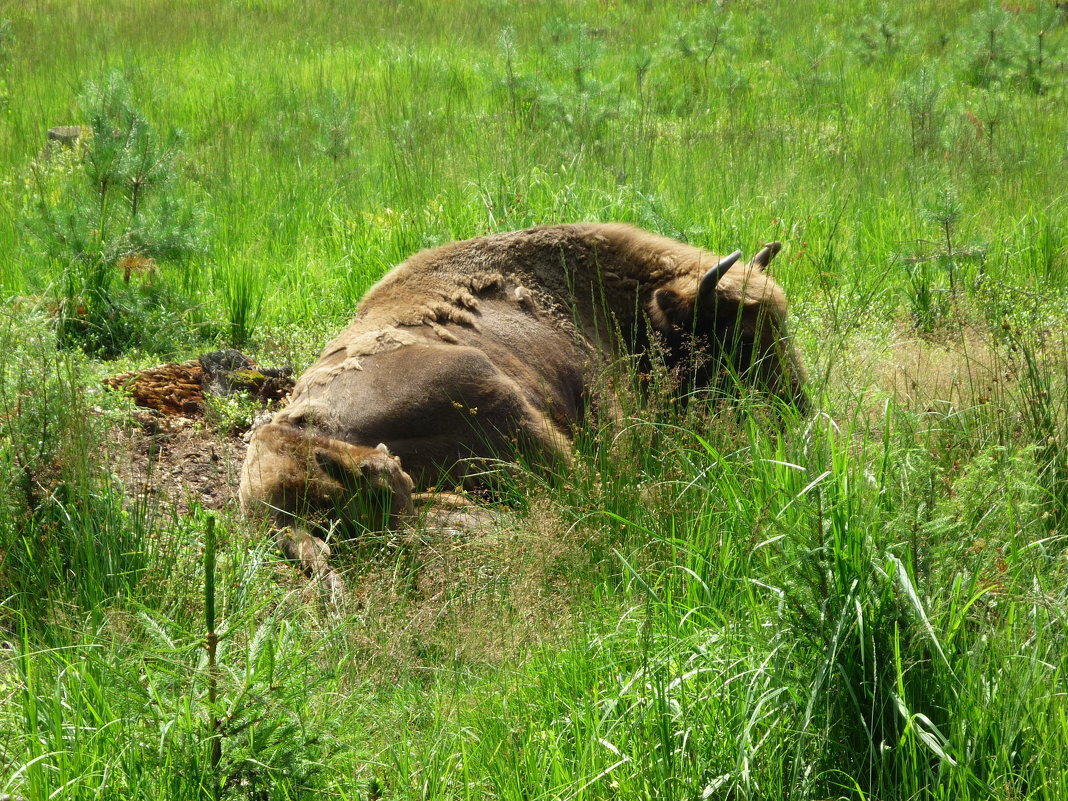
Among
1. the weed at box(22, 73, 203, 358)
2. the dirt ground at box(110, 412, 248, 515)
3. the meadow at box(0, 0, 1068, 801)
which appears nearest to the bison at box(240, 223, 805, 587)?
the meadow at box(0, 0, 1068, 801)

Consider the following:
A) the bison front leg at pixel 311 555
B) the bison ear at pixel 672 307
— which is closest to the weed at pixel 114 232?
the bison front leg at pixel 311 555

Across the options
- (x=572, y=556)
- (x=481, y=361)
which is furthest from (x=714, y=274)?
(x=572, y=556)

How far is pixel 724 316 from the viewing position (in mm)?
5891

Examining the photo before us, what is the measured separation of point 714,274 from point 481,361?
4.66ft

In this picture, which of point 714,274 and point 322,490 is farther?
point 714,274

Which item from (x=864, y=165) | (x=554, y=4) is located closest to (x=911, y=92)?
(x=864, y=165)

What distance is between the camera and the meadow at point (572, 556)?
2461mm

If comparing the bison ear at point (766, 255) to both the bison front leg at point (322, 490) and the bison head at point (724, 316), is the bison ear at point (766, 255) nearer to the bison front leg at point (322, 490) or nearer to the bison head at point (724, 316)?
the bison head at point (724, 316)

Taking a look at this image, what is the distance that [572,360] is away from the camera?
19.3 ft

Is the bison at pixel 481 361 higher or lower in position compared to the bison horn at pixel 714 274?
lower

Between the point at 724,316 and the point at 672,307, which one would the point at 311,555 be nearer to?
the point at 672,307

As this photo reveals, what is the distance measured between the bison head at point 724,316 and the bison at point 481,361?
0.04ft

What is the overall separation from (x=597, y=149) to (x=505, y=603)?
779 centimetres

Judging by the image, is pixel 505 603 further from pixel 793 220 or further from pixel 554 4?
pixel 554 4
